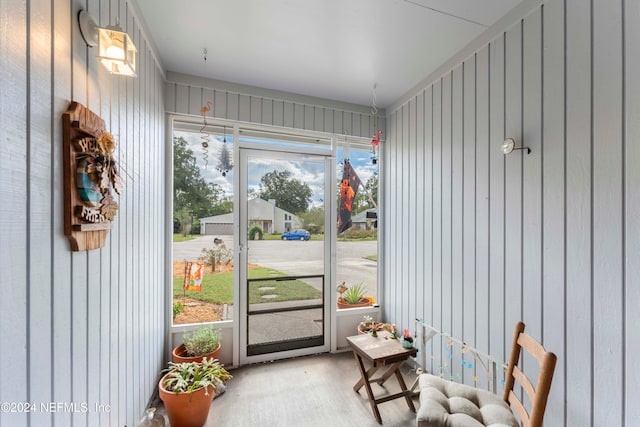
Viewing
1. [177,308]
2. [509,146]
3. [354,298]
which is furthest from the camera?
[354,298]

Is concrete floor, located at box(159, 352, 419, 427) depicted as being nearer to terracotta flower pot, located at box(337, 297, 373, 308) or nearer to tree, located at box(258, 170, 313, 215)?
terracotta flower pot, located at box(337, 297, 373, 308)

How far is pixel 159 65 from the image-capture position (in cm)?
221

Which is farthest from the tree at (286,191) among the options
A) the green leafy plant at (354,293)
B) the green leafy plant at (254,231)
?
the green leafy plant at (354,293)

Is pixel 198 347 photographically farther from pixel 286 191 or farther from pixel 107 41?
pixel 107 41

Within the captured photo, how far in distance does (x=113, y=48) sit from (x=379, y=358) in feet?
7.77

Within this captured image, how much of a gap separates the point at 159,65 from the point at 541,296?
316 centimetres

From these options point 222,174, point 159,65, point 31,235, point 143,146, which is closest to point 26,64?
point 31,235

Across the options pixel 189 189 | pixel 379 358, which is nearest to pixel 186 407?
pixel 379 358

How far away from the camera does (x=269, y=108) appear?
276 centimetres

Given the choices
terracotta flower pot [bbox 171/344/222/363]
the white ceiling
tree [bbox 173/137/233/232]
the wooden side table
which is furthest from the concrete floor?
the white ceiling

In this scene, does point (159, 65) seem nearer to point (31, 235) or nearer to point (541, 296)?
point (31, 235)

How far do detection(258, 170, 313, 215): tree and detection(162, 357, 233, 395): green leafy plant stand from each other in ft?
5.21

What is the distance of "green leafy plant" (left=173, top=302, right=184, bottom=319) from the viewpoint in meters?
2.56

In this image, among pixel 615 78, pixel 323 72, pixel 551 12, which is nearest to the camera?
pixel 615 78
